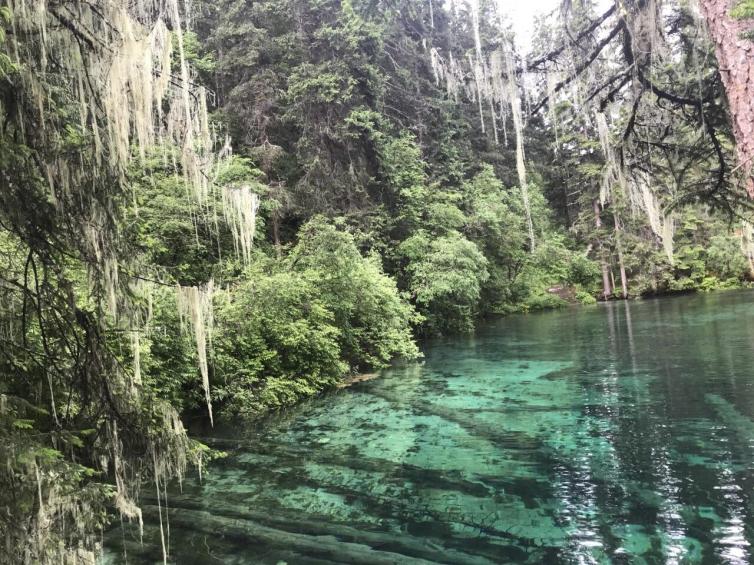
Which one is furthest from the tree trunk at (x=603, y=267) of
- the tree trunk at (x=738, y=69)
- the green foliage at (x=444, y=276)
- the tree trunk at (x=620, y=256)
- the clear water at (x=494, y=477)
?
the tree trunk at (x=738, y=69)

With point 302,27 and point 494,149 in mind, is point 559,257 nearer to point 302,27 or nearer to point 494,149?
point 494,149

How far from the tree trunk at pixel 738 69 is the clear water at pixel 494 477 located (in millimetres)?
3239

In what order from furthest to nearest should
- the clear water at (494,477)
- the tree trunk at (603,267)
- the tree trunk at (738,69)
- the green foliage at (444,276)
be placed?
1. the tree trunk at (603,267)
2. the green foliage at (444,276)
3. the clear water at (494,477)
4. the tree trunk at (738,69)

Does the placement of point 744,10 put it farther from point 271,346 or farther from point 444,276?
point 444,276

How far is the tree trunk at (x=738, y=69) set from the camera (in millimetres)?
4527

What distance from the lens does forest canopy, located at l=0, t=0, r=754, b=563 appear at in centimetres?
326

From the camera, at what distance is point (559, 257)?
3519 centimetres

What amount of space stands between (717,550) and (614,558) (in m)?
0.85

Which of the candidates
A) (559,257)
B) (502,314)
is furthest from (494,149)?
(502,314)

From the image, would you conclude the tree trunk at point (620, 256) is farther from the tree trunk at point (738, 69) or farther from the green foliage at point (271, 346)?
the tree trunk at point (738, 69)

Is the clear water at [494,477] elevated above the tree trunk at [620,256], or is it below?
below

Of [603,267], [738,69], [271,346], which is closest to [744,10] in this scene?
[738,69]

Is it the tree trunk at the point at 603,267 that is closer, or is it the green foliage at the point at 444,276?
the green foliage at the point at 444,276

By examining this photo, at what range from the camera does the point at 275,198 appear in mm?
19312
